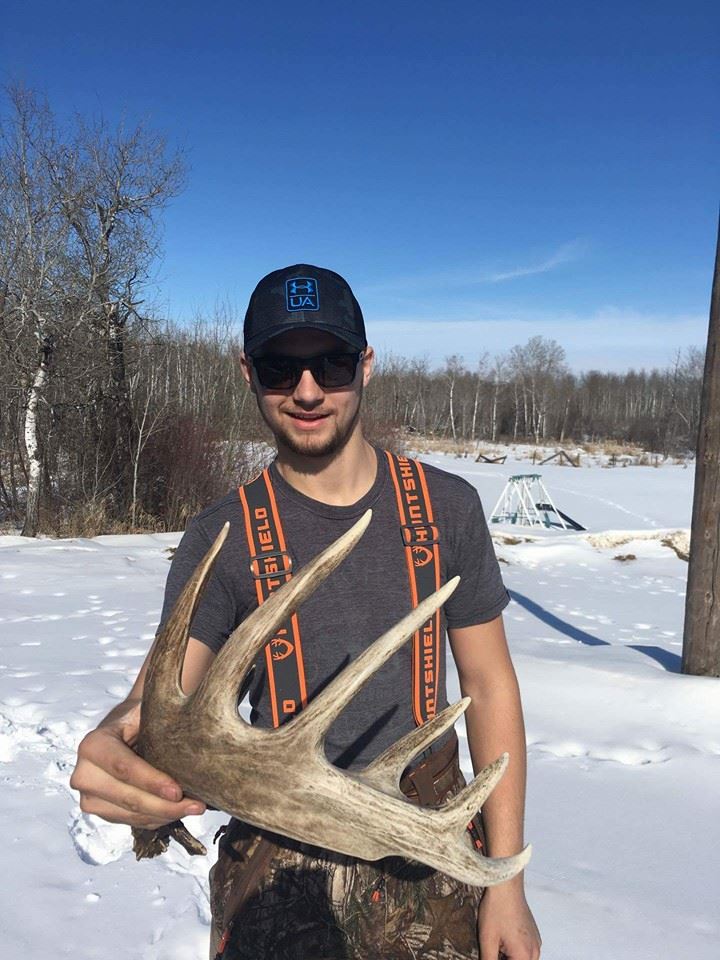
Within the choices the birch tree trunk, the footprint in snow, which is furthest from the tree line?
the footprint in snow

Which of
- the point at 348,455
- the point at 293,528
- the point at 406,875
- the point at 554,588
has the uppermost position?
the point at 348,455

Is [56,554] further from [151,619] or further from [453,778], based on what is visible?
[453,778]

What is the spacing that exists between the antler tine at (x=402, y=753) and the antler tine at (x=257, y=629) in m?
0.27

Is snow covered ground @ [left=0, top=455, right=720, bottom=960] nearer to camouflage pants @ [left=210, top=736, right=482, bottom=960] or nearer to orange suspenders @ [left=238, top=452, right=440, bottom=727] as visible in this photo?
camouflage pants @ [left=210, top=736, right=482, bottom=960]

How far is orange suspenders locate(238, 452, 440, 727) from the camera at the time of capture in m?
1.45

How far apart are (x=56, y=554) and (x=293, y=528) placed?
27.9 feet

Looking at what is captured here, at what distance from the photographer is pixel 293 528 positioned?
1526 mm

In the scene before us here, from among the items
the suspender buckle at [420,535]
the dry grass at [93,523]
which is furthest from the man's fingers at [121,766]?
the dry grass at [93,523]

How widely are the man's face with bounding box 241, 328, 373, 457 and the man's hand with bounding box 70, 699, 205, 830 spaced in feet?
2.31

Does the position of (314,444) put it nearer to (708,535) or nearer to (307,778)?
(307,778)

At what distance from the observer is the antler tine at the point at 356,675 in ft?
3.52

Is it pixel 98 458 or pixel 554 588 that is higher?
pixel 98 458

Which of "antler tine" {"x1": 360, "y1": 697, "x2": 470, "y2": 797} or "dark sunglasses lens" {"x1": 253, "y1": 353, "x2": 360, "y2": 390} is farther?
"dark sunglasses lens" {"x1": 253, "y1": 353, "x2": 360, "y2": 390}

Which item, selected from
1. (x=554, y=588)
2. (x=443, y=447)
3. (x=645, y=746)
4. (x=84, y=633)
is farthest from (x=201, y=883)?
(x=443, y=447)
